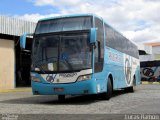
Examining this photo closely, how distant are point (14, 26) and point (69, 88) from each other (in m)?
17.6

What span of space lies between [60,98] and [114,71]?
2.92 meters

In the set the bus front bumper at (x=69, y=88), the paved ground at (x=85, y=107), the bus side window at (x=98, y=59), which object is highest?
the bus side window at (x=98, y=59)

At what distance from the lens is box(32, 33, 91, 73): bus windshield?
1493 centimetres

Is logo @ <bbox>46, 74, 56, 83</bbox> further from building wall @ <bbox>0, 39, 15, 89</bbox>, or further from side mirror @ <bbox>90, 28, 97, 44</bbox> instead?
building wall @ <bbox>0, 39, 15, 89</bbox>

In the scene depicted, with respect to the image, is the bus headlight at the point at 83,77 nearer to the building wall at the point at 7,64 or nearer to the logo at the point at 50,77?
the logo at the point at 50,77

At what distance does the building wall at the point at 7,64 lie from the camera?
3145 cm

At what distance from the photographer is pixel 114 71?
18.5 metres

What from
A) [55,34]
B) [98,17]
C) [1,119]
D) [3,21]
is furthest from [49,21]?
[3,21]

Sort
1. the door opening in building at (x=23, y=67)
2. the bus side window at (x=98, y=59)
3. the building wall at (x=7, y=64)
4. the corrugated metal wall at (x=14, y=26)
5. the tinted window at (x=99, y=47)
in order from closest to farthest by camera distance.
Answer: the bus side window at (x=98, y=59)
the tinted window at (x=99, y=47)
the corrugated metal wall at (x=14, y=26)
the building wall at (x=7, y=64)
the door opening in building at (x=23, y=67)

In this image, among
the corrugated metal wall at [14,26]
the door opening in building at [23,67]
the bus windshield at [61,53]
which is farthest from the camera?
the door opening in building at [23,67]

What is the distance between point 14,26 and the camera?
31.4m

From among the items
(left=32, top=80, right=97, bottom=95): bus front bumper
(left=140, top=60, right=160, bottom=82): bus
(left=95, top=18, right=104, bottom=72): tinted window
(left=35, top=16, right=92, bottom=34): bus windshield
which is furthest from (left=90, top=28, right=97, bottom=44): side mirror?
(left=140, top=60, right=160, bottom=82): bus

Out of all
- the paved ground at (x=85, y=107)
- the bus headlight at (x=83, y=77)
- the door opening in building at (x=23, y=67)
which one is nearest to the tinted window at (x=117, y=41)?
the paved ground at (x=85, y=107)

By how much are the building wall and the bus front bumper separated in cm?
1663
